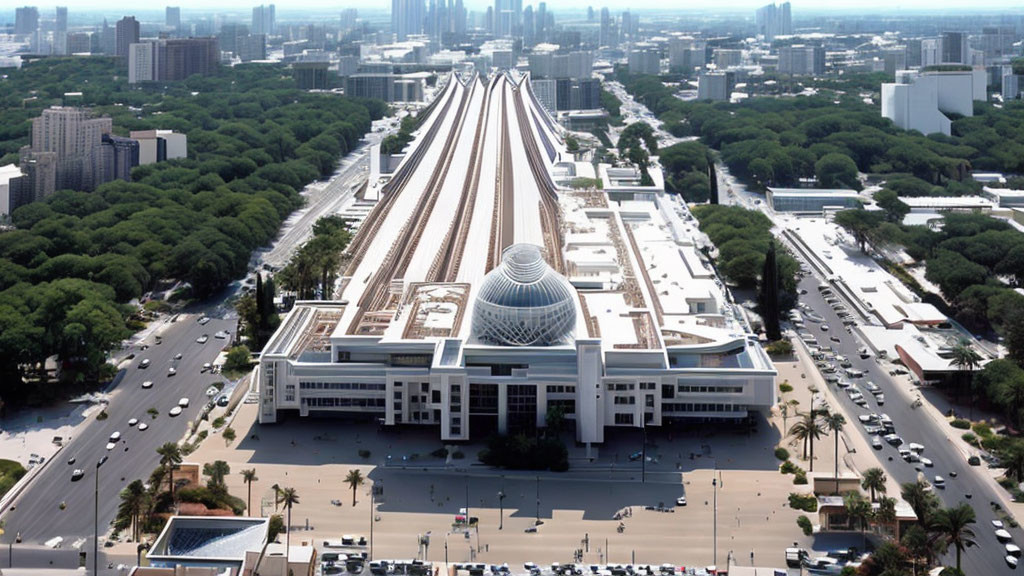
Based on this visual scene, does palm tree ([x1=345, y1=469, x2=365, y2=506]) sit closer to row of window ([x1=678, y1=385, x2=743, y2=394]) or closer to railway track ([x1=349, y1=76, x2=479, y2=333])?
railway track ([x1=349, y1=76, x2=479, y2=333])

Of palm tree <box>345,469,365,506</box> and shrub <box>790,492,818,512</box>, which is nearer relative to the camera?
shrub <box>790,492,818,512</box>

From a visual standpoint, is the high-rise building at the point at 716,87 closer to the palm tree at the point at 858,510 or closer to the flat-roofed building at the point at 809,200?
the flat-roofed building at the point at 809,200

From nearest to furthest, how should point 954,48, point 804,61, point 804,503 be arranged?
1. point 804,503
2. point 954,48
3. point 804,61

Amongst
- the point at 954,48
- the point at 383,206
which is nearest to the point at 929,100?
the point at 954,48

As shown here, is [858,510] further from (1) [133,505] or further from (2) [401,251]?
(2) [401,251]

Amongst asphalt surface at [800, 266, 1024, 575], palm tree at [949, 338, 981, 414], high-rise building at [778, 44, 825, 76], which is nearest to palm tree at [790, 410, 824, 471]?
asphalt surface at [800, 266, 1024, 575]

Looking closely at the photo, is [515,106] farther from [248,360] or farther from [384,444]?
[384,444]

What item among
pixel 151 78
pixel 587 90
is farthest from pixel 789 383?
pixel 151 78
